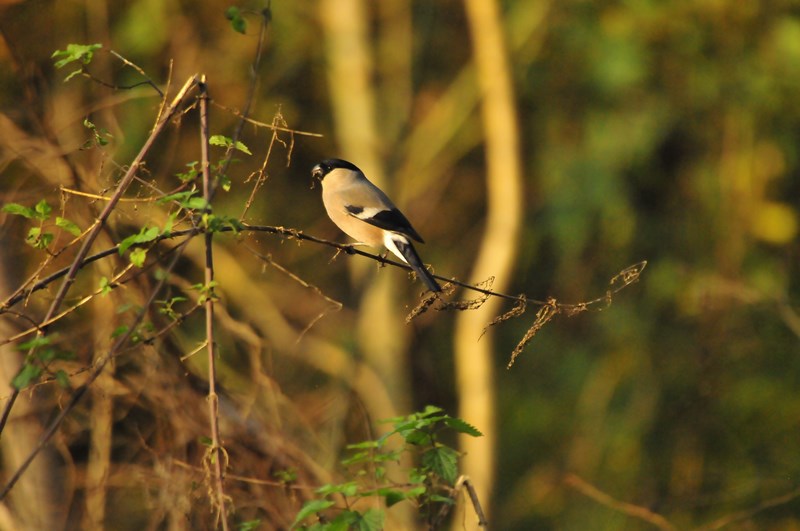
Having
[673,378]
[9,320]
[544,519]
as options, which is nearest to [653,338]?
[673,378]

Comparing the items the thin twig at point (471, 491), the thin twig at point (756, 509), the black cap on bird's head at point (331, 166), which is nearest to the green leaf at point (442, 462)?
the thin twig at point (471, 491)

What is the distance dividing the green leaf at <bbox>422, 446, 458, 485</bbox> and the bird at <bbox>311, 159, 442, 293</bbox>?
1.50m

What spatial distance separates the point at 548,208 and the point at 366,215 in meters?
8.13

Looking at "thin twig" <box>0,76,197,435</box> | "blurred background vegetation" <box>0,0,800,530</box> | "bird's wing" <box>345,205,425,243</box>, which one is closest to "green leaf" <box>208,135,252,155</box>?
"thin twig" <box>0,76,197,435</box>

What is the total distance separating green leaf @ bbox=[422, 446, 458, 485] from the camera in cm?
326

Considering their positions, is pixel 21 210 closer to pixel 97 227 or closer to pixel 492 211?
pixel 97 227

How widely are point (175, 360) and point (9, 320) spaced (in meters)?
0.69

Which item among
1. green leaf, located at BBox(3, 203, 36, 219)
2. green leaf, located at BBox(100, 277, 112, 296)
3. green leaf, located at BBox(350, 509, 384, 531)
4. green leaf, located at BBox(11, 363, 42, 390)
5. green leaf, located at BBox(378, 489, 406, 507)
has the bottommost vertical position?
green leaf, located at BBox(350, 509, 384, 531)

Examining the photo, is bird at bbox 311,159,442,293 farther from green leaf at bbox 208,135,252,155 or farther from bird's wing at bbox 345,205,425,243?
green leaf at bbox 208,135,252,155

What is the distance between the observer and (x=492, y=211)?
437 inches

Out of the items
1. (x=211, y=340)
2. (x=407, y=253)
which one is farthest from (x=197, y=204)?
(x=407, y=253)

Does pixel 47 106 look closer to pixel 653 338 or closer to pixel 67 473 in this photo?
pixel 67 473

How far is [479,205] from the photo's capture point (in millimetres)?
15469

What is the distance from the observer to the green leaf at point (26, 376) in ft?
8.91
